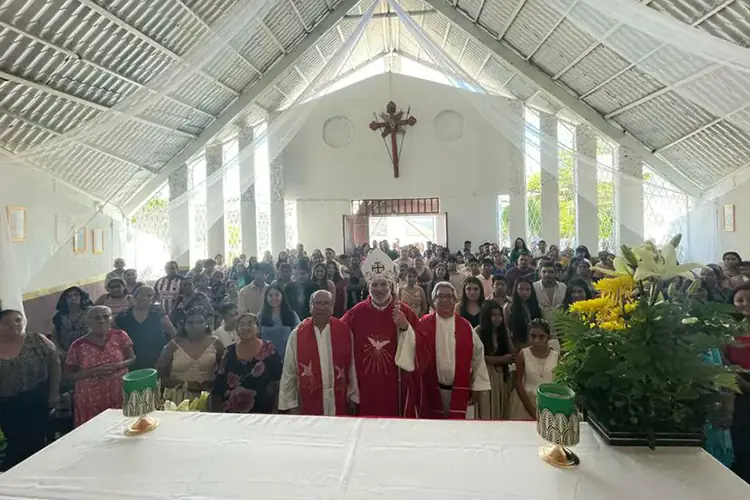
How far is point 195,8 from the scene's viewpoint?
686 cm

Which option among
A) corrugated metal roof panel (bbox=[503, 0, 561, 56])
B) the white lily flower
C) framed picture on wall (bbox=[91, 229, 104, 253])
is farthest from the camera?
framed picture on wall (bbox=[91, 229, 104, 253])

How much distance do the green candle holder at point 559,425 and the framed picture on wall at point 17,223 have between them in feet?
21.7

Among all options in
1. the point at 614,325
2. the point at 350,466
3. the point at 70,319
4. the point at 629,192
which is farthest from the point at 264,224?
the point at 614,325

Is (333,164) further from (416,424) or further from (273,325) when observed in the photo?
(416,424)

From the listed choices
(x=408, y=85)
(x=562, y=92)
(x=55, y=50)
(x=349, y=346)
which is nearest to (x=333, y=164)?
(x=408, y=85)

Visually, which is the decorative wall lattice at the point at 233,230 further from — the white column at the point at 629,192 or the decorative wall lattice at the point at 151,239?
the white column at the point at 629,192

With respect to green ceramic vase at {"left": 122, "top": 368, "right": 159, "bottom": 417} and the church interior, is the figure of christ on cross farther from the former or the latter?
green ceramic vase at {"left": 122, "top": 368, "right": 159, "bottom": 417}

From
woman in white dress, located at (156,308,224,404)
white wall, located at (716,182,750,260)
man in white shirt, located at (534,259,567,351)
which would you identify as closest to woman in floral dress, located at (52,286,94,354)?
woman in white dress, located at (156,308,224,404)

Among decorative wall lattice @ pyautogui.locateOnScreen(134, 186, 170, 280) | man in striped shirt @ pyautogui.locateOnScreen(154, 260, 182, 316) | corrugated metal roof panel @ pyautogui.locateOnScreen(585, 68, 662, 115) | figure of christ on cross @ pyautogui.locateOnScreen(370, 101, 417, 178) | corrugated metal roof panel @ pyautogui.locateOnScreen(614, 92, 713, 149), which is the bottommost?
man in striped shirt @ pyautogui.locateOnScreen(154, 260, 182, 316)

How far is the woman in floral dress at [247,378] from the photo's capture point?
3.12 meters

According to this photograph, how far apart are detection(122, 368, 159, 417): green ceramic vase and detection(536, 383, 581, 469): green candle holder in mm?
1512

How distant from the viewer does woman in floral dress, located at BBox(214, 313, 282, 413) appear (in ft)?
10.2

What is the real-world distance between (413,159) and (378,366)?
360 inches

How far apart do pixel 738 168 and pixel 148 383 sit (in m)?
7.87
